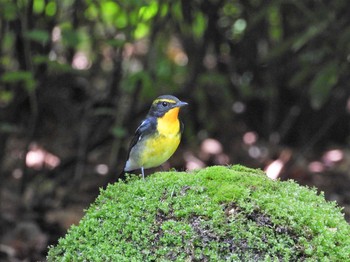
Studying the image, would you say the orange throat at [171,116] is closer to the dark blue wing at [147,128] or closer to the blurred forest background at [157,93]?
the dark blue wing at [147,128]

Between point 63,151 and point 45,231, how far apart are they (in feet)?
4.15

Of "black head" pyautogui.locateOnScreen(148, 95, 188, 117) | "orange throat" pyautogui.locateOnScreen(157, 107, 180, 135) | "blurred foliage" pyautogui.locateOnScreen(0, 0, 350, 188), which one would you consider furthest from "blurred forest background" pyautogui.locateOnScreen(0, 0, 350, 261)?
"orange throat" pyautogui.locateOnScreen(157, 107, 180, 135)

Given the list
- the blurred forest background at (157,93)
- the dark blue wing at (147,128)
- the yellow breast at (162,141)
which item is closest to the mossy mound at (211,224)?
the yellow breast at (162,141)

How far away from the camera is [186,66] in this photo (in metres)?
8.45

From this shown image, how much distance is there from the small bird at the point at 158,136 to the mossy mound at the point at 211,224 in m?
0.91

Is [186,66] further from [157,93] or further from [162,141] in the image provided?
[162,141]

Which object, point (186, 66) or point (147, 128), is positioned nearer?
point (147, 128)

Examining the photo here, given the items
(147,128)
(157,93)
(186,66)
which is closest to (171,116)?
(147,128)

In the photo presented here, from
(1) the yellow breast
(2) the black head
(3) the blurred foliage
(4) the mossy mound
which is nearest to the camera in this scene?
(4) the mossy mound

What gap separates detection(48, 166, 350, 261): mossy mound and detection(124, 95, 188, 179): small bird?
0.91m

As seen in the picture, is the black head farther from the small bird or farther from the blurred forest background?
the blurred forest background

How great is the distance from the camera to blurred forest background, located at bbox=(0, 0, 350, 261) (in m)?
7.58

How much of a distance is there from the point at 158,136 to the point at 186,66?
336 cm

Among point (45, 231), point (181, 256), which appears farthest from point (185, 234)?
point (45, 231)
